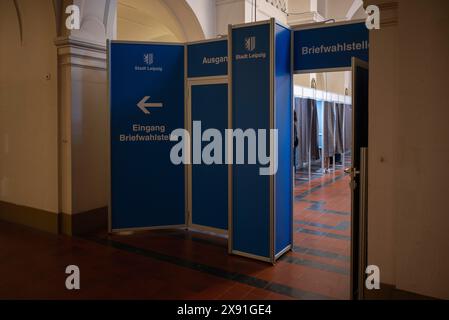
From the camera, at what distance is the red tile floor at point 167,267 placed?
341cm

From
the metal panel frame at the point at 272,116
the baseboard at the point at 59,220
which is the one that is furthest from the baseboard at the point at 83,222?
the metal panel frame at the point at 272,116

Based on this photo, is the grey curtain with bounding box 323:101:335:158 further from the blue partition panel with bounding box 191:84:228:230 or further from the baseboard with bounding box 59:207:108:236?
the baseboard with bounding box 59:207:108:236

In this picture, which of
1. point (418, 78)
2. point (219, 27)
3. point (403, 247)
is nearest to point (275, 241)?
point (403, 247)

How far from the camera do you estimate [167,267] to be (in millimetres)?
3979

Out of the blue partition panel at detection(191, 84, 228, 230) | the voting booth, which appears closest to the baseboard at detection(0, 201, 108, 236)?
the voting booth

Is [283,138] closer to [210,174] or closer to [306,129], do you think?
[210,174]

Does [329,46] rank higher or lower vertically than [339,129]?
higher

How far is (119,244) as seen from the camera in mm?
4699

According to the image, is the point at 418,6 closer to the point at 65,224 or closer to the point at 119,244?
the point at 119,244

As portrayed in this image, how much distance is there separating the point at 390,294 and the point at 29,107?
4.86 m

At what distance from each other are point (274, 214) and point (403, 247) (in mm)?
1409

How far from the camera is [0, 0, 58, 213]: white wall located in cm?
512

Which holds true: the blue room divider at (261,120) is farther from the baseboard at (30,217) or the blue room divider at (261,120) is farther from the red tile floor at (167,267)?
the baseboard at (30,217)

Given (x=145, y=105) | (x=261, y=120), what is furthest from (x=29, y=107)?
(x=261, y=120)
